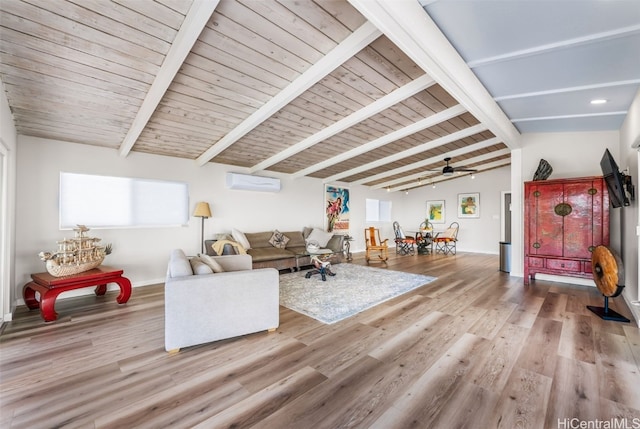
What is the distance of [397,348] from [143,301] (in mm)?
3419

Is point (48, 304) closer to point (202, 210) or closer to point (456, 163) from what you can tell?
point (202, 210)

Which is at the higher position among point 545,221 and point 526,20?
point 526,20

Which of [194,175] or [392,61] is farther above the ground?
[392,61]

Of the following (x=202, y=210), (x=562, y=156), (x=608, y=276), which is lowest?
(x=608, y=276)

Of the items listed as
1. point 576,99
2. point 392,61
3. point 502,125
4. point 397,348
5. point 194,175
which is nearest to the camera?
point 397,348

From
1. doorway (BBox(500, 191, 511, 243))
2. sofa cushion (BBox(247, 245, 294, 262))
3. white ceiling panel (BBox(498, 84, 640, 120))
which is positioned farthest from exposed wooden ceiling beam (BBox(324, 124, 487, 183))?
doorway (BBox(500, 191, 511, 243))

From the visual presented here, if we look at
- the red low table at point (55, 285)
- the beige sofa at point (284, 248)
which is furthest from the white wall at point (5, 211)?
the beige sofa at point (284, 248)

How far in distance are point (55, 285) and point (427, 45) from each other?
4.45m

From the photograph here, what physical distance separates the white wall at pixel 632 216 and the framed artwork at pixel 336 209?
580 centimetres

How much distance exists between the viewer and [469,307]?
3.48 meters

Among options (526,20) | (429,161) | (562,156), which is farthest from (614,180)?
(429,161)

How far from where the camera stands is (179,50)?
234 centimetres

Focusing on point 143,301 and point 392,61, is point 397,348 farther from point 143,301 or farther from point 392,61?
point 143,301

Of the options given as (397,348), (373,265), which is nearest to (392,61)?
(397,348)
